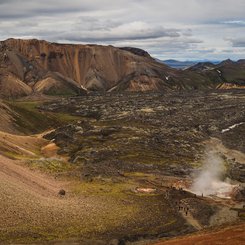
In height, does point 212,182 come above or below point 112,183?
below

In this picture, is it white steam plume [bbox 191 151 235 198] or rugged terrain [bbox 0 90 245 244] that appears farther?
white steam plume [bbox 191 151 235 198]

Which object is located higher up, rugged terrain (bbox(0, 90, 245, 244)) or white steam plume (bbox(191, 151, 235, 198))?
rugged terrain (bbox(0, 90, 245, 244))

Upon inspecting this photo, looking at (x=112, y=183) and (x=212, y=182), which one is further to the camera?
(x=212, y=182)

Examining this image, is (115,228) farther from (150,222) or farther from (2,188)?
(2,188)

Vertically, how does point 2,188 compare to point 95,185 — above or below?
above

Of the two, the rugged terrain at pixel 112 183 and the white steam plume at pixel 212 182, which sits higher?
the rugged terrain at pixel 112 183

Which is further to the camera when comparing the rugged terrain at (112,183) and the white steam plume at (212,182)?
the white steam plume at (212,182)

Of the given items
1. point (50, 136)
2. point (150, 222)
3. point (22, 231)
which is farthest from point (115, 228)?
point (50, 136)

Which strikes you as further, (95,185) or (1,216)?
(95,185)
